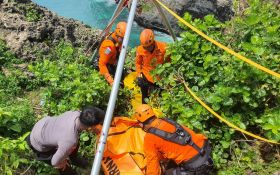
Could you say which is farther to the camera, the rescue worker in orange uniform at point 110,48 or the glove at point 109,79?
the rescue worker in orange uniform at point 110,48

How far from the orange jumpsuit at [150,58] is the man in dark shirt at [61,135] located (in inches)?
80.8

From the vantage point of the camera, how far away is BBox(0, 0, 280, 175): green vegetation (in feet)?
15.6

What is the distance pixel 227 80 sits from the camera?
497 centimetres

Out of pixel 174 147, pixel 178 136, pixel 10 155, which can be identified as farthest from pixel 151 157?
pixel 10 155

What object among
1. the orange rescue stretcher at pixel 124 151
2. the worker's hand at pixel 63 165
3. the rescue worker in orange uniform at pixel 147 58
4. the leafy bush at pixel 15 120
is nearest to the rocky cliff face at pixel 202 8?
the rescue worker in orange uniform at pixel 147 58

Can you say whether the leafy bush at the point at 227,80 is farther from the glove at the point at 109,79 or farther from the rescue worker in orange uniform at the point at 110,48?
the rescue worker in orange uniform at the point at 110,48

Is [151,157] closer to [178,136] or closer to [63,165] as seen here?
[178,136]

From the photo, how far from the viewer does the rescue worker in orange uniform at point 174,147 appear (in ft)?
A: 14.1

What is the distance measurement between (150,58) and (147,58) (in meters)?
0.05

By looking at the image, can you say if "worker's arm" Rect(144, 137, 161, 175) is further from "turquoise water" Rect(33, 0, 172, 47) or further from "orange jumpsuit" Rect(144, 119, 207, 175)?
"turquoise water" Rect(33, 0, 172, 47)

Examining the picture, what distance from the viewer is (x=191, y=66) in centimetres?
568

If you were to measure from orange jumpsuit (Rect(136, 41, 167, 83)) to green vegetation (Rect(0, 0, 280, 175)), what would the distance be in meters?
0.25

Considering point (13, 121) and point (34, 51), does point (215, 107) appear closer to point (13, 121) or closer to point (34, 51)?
point (13, 121)

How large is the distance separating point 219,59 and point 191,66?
456 mm
